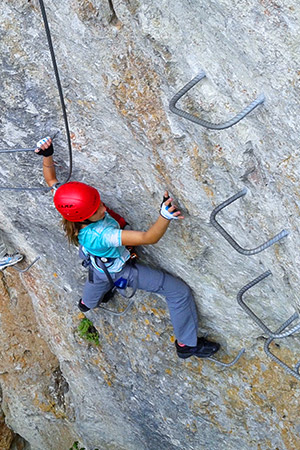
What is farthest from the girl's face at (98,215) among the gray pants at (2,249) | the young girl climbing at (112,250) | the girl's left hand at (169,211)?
the gray pants at (2,249)

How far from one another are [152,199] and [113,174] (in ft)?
1.35

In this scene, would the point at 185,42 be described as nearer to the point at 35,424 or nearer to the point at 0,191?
the point at 0,191

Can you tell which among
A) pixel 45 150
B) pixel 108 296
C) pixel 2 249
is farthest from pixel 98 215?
pixel 2 249

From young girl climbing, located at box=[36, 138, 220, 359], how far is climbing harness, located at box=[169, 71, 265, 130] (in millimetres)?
847

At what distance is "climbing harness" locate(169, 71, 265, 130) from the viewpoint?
291 centimetres

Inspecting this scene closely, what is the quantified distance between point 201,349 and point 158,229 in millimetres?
1768

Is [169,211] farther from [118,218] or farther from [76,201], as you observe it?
[118,218]

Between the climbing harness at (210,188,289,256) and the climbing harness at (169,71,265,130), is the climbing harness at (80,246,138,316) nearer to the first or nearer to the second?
the climbing harness at (210,188,289,256)

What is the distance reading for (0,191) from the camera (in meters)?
5.11

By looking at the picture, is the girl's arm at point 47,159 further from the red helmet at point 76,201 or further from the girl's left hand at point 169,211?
the girl's left hand at point 169,211

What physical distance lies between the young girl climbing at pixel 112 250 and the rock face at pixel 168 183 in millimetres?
144

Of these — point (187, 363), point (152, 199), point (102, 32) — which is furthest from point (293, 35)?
point (187, 363)

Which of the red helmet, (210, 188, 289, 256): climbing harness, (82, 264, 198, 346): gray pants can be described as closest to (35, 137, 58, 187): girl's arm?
the red helmet

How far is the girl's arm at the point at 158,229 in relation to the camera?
3771 mm
